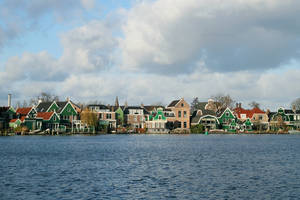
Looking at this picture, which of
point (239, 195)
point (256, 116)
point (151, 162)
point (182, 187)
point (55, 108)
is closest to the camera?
point (239, 195)

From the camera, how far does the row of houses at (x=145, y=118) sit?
304ft

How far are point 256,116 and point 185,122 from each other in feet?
74.3

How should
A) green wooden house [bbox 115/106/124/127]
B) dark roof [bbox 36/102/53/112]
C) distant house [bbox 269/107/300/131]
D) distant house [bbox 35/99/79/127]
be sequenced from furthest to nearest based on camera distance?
distant house [bbox 269/107/300/131] → green wooden house [bbox 115/106/124/127] → dark roof [bbox 36/102/53/112] → distant house [bbox 35/99/79/127]

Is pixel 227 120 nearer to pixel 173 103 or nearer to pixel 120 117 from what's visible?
pixel 173 103

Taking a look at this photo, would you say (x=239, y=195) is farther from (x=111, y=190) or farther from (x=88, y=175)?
(x=88, y=175)

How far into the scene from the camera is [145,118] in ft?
361

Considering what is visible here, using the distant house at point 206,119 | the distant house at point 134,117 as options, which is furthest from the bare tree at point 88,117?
the distant house at point 206,119

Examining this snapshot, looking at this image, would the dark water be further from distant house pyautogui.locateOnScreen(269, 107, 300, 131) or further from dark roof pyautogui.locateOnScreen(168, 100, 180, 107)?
distant house pyautogui.locateOnScreen(269, 107, 300, 131)

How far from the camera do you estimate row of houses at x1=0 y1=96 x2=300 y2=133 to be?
9269cm

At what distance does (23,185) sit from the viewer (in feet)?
74.8

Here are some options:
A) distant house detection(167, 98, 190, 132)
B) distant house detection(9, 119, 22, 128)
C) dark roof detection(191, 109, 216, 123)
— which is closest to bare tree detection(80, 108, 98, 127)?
distant house detection(9, 119, 22, 128)

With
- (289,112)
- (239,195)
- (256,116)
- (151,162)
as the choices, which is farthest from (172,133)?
(239,195)

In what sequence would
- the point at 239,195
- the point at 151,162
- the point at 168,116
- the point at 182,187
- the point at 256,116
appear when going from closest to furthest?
the point at 239,195, the point at 182,187, the point at 151,162, the point at 168,116, the point at 256,116

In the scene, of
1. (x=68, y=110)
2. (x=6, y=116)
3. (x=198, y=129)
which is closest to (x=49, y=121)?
(x=68, y=110)
